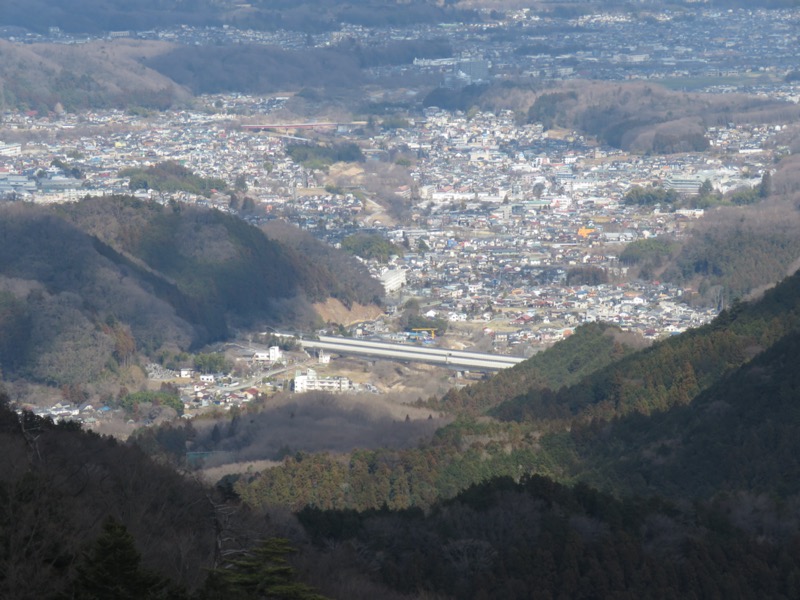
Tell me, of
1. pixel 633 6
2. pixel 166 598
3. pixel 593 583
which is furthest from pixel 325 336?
pixel 633 6

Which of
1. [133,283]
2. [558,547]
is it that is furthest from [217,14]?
[558,547]

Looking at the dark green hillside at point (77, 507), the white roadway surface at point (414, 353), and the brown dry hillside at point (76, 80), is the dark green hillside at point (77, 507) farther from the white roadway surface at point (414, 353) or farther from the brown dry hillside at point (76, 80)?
the brown dry hillside at point (76, 80)

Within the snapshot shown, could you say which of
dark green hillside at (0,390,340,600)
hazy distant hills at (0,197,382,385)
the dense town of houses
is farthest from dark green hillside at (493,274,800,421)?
hazy distant hills at (0,197,382,385)

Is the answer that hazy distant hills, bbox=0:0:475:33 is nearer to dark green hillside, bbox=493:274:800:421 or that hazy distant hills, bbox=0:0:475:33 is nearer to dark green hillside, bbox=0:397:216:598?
dark green hillside, bbox=493:274:800:421

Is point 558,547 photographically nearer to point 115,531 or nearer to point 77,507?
point 77,507

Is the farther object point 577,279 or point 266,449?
point 577,279

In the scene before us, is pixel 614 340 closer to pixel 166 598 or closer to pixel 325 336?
pixel 325 336

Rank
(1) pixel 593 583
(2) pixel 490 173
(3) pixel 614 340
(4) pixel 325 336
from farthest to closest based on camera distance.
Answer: (2) pixel 490 173
(4) pixel 325 336
(3) pixel 614 340
(1) pixel 593 583
